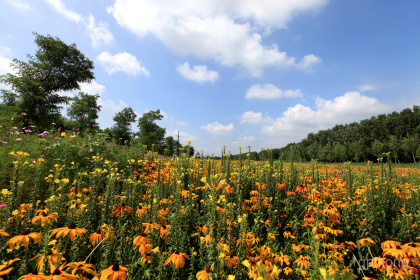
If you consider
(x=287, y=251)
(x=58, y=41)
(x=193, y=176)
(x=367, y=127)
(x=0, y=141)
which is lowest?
(x=287, y=251)

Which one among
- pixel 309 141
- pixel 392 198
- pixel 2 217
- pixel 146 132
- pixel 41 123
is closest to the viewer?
pixel 2 217

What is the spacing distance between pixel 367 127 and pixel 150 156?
252ft

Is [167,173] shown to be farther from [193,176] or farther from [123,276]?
[123,276]

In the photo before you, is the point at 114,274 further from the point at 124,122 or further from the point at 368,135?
the point at 368,135

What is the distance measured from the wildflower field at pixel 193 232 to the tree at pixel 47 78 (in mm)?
18503

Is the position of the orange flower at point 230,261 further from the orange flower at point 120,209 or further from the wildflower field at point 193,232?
the orange flower at point 120,209

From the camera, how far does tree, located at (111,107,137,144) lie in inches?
1676

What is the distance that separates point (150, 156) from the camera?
25.2ft

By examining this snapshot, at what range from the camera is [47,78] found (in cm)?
2159

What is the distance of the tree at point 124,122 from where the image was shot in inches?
1676

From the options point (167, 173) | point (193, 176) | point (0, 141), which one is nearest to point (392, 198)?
point (193, 176)

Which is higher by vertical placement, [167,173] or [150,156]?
[150,156]

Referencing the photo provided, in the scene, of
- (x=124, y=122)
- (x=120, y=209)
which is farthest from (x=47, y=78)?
(x=120, y=209)

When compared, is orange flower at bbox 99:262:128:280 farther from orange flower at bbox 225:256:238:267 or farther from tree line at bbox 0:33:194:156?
tree line at bbox 0:33:194:156
